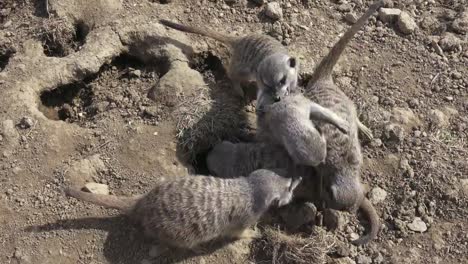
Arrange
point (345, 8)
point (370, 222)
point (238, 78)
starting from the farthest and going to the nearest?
point (345, 8), point (238, 78), point (370, 222)

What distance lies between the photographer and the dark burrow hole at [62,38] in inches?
175

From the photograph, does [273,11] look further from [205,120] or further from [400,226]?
[400,226]

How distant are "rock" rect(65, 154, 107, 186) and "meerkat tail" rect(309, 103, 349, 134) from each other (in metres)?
1.45

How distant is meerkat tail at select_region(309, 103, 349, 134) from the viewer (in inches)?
145

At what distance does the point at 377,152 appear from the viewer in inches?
161

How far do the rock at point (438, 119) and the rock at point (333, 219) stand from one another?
3.39ft

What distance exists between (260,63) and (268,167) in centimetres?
84

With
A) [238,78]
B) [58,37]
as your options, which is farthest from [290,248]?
[58,37]

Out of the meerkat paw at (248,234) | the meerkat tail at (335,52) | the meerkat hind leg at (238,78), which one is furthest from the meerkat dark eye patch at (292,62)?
the meerkat paw at (248,234)

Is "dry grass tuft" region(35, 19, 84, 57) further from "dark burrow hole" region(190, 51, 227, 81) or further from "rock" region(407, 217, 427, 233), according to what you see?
"rock" region(407, 217, 427, 233)

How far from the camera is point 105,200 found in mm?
3424

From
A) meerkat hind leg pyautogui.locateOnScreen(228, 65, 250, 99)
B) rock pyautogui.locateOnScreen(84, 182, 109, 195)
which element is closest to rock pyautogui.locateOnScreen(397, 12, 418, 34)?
meerkat hind leg pyautogui.locateOnScreen(228, 65, 250, 99)

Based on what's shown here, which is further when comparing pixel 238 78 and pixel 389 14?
pixel 389 14

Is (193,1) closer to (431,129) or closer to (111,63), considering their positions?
(111,63)
